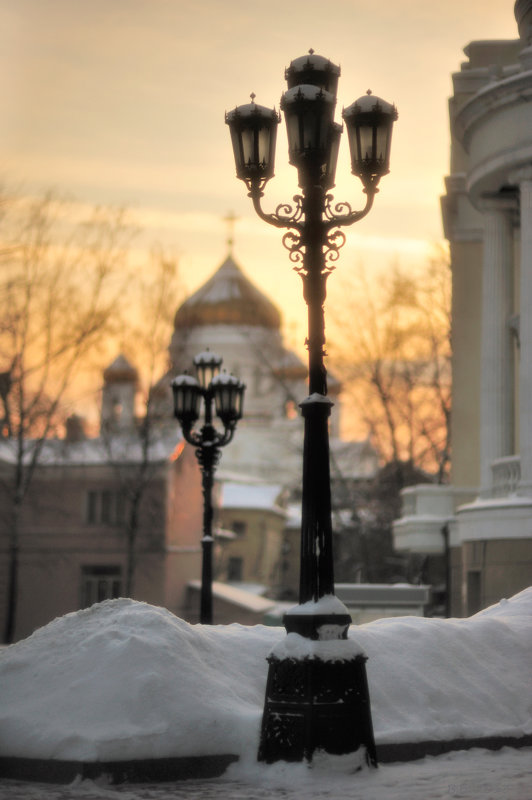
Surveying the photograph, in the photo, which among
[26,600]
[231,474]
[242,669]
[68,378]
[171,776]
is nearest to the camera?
[171,776]

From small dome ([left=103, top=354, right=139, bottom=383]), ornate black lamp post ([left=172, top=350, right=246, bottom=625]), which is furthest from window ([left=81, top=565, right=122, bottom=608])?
ornate black lamp post ([left=172, top=350, right=246, bottom=625])

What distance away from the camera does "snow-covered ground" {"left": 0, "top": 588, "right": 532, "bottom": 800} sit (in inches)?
348

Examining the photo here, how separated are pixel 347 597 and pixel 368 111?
39.1ft

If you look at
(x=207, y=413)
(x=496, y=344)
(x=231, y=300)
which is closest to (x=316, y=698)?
(x=207, y=413)

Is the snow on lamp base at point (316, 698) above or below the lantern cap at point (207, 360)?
below

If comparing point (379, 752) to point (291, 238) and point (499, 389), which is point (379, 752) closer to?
point (291, 238)

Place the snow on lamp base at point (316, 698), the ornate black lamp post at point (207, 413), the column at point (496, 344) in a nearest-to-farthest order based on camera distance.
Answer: the snow on lamp base at point (316, 698) < the ornate black lamp post at point (207, 413) < the column at point (496, 344)

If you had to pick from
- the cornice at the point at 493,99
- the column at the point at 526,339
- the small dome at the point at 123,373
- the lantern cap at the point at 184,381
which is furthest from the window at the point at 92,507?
A: the lantern cap at the point at 184,381

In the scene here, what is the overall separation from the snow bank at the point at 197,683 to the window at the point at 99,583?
36.9m

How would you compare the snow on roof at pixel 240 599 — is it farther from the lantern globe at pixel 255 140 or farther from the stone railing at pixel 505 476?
the lantern globe at pixel 255 140

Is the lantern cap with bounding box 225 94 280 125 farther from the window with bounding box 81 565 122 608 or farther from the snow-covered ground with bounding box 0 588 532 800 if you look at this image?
the window with bounding box 81 565 122 608

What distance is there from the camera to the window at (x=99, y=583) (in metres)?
47.9

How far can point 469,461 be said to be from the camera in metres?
25.9

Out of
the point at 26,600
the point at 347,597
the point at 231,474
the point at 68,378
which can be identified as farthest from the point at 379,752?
the point at 231,474
